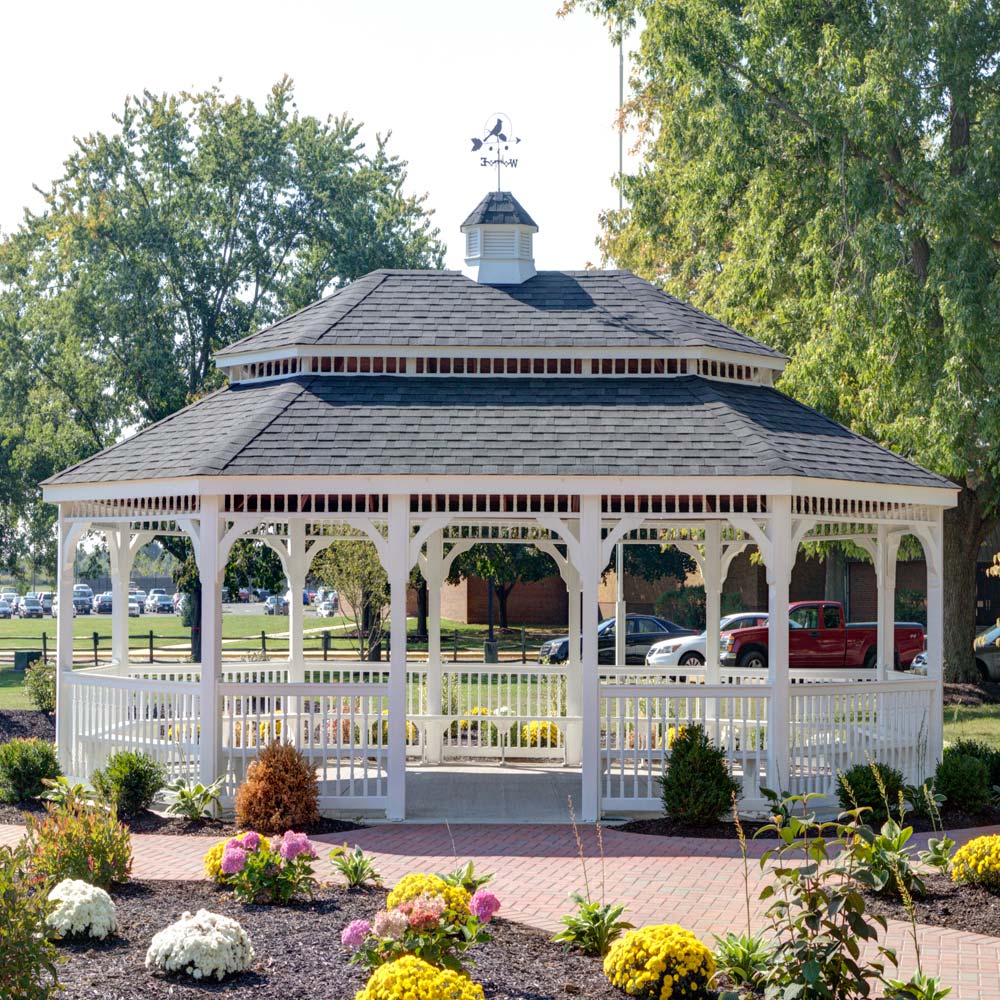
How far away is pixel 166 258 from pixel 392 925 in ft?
101

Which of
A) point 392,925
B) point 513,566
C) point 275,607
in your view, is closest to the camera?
point 392,925

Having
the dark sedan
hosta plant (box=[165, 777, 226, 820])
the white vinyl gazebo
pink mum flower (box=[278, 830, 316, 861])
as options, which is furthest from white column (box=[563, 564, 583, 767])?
the dark sedan

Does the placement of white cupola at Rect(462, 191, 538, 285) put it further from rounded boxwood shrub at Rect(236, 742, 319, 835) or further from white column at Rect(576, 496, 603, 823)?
rounded boxwood shrub at Rect(236, 742, 319, 835)

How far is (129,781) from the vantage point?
13.4m

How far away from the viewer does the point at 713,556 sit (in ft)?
56.4

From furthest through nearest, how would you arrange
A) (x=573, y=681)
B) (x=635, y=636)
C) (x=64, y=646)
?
(x=635, y=636), (x=573, y=681), (x=64, y=646)

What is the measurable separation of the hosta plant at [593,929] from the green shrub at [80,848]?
3.32 meters

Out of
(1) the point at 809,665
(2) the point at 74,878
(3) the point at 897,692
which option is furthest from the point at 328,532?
(1) the point at 809,665

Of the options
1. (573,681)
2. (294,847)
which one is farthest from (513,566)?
(294,847)

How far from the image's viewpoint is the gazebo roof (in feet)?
51.0

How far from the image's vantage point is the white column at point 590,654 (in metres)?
13.4

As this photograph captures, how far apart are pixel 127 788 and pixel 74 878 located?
3965 mm

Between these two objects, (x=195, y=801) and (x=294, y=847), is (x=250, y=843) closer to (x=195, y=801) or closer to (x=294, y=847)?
(x=294, y=847)

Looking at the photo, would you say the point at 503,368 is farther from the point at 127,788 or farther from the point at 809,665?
the point at 809,665
